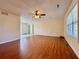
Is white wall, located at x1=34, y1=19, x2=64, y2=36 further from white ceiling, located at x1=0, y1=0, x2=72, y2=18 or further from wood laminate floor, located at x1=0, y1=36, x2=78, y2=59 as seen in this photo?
wood laminate floor, located at x1=0, y1=36, x2=78, y2=59

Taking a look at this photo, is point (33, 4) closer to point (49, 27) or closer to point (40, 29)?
point (49, 27)

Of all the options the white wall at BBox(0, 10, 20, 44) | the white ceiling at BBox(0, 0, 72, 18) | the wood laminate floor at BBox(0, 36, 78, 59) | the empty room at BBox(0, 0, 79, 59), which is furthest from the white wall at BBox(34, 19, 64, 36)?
the wood laminate floor at BBox(0, 36, 78, 59)

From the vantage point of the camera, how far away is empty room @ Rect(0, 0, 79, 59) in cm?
382

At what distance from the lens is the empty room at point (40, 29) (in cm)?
382

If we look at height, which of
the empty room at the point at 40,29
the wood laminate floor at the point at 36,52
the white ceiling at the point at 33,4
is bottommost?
the wood laminate floor at the point at 36,52

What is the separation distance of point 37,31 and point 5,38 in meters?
7.72

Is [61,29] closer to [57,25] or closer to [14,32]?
[57,25]

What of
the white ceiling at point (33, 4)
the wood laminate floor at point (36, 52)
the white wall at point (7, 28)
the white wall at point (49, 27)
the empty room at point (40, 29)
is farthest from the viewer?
the white wall at point (49, 27)

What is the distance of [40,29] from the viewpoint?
13562 mm

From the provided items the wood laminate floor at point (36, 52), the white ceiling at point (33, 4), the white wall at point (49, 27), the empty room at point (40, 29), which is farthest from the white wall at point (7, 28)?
the white wall at point (49, 27)

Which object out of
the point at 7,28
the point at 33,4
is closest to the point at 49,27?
the point at 7,28

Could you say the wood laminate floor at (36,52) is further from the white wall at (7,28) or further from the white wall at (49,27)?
the white wall at (49,27)

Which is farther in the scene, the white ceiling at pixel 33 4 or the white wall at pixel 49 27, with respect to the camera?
the white wall at pixel 49 27

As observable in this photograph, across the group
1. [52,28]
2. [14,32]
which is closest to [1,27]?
[14,32]
